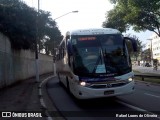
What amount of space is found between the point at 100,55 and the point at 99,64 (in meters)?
0.39

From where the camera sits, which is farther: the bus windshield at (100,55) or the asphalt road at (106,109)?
the bus windshield at (100,55)

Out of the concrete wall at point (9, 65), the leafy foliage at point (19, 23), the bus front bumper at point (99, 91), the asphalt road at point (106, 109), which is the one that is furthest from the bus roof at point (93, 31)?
the leafy foliage at point (19, 23)

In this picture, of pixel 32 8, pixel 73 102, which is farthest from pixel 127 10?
pixel 73 102

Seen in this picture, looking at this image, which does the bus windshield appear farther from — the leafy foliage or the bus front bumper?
the leafy foliage

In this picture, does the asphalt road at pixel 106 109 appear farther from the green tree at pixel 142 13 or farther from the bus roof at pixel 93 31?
the green tree at pixel 142 13

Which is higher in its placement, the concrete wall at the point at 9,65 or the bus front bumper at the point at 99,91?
the concrete wall at the point at 9,65

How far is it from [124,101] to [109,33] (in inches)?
115

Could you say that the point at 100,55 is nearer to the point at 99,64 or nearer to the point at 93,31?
the point at 99,64

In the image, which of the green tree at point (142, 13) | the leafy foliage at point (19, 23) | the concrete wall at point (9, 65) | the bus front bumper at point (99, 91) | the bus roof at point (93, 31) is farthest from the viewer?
the green tree at point (142, 13)

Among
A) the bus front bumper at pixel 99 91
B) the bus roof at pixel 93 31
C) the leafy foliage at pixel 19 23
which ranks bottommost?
the bus front bumper at pixel 99 91

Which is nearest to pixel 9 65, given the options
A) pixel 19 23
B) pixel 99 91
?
pixel 19 23

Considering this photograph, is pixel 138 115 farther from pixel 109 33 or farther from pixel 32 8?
pixel 32 8

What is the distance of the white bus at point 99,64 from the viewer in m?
13.8

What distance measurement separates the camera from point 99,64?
14164mm
